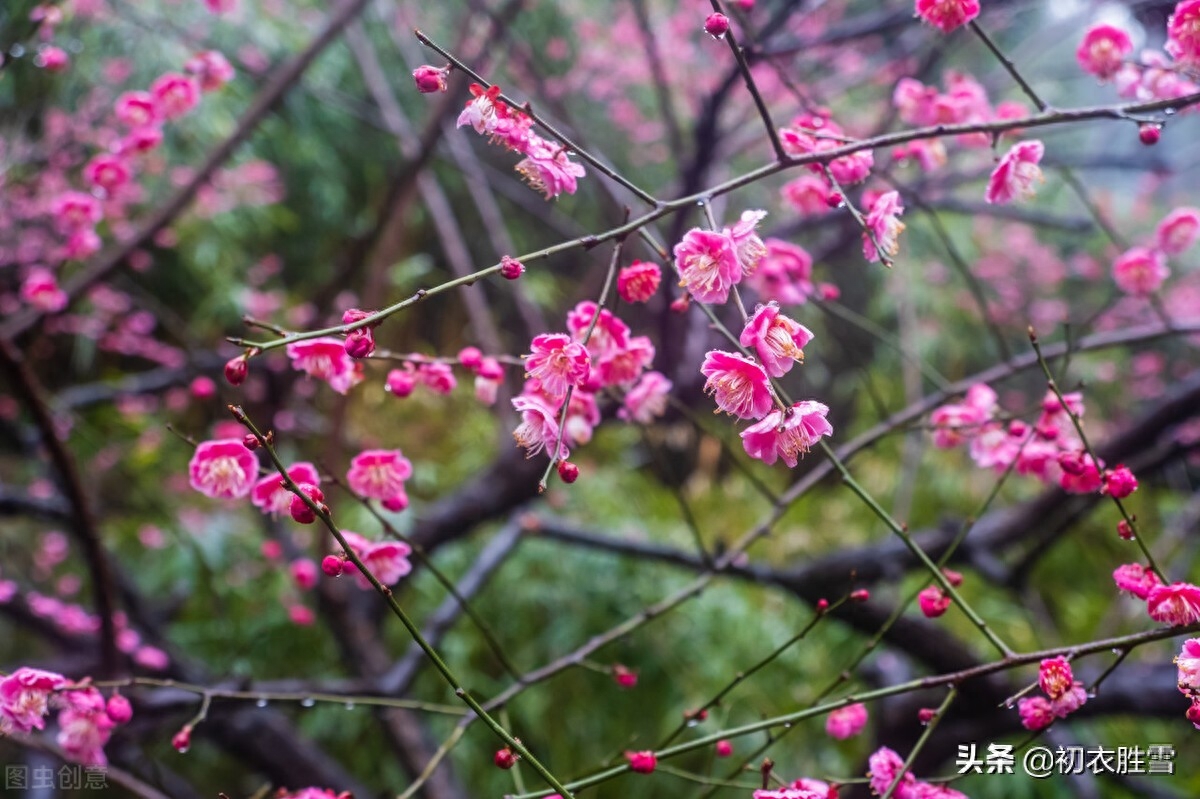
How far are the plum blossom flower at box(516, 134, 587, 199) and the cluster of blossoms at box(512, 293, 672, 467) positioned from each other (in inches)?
2.8

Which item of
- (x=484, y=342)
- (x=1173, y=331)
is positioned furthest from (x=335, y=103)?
(x=1173, y=331)

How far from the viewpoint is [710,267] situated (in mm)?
535

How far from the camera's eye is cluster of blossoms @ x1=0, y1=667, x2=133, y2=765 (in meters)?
0.59

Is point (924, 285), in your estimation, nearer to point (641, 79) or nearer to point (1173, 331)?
point (641, 79)

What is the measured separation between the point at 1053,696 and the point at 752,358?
277 millimetres

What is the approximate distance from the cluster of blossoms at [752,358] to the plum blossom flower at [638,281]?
0.13 ft

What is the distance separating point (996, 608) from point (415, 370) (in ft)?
6.96

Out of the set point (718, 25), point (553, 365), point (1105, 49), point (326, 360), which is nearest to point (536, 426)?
point (553, 365)

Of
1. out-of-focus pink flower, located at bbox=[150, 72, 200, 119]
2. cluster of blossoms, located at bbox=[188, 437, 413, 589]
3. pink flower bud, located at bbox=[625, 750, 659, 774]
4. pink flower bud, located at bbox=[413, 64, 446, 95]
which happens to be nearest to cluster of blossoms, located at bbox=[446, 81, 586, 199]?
pink flower bud, located at bbox=[413, 64, 446, 95]

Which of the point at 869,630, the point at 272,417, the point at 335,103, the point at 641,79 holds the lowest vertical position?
the point at 869,630

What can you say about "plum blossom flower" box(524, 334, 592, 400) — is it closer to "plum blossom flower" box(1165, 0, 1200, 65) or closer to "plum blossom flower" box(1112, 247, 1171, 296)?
"plum blossom flower" box(1165, 0, 1200, 65)

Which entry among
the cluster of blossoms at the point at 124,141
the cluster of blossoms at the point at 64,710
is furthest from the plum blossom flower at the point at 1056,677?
the cluster of blossoms at the point at 124,141

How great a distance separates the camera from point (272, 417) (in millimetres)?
1651

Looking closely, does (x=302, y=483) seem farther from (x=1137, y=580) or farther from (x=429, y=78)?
(x=1137, y=580)
